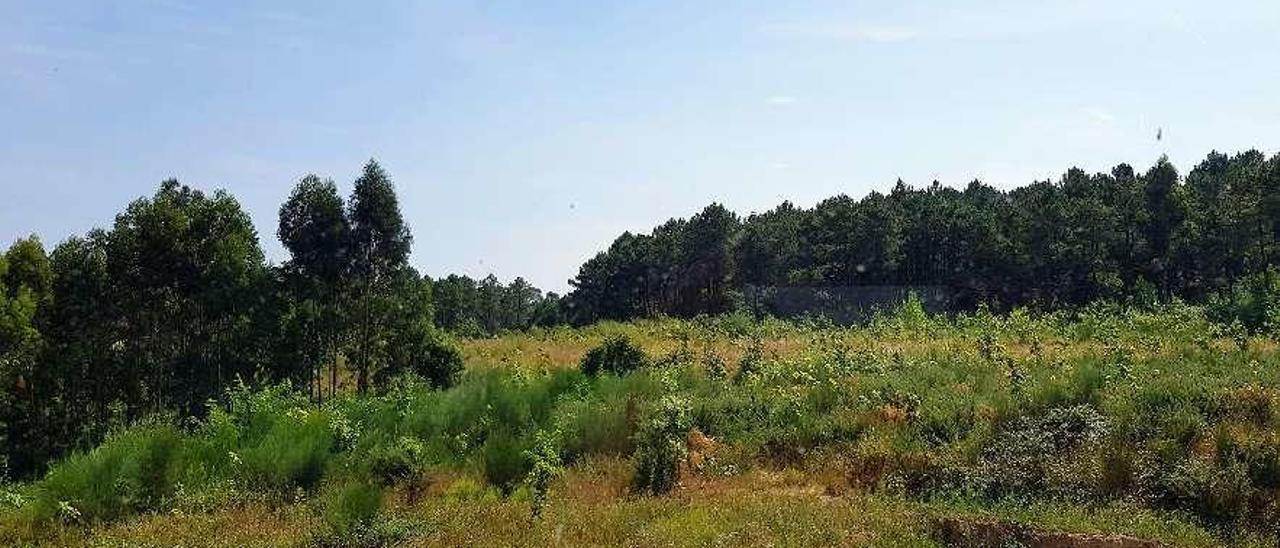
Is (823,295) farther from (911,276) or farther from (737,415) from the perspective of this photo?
(737,415)

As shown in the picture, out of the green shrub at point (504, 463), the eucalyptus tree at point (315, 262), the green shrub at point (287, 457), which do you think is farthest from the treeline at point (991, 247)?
the eucalyptus tree at point (315, 262)

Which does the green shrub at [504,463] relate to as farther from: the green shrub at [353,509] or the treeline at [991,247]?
the treeline at [991,247]

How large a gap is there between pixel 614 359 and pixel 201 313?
15449mm

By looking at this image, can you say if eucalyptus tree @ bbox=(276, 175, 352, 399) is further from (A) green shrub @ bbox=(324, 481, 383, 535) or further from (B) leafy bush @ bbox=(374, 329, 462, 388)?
(A) green shrub @ bbox=(324, 481, 383, 535)

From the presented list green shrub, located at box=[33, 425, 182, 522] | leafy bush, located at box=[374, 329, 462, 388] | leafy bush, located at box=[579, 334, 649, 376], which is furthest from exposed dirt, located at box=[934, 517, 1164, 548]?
leafy bush, located at box=[374, 329, 462, 388]

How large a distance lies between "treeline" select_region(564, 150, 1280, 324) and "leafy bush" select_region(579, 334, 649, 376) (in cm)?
1735

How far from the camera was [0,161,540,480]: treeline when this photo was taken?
26.6 metres

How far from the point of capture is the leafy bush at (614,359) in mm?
20031

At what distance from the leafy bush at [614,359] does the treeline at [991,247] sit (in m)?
17.4

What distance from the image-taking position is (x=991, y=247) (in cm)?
5625

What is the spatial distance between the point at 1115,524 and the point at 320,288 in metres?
24.8

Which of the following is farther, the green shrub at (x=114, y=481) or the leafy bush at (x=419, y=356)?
the leafy bush at (x=419, y=356)

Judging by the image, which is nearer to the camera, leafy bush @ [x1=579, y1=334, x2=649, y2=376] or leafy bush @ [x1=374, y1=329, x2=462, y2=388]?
leafy bush @ [x1=579, y1=334, x2=649, y2=376]

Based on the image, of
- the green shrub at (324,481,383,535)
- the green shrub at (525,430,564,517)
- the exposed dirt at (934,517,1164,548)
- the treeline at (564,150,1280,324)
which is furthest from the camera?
the treeline at (564,150,1280,324)
